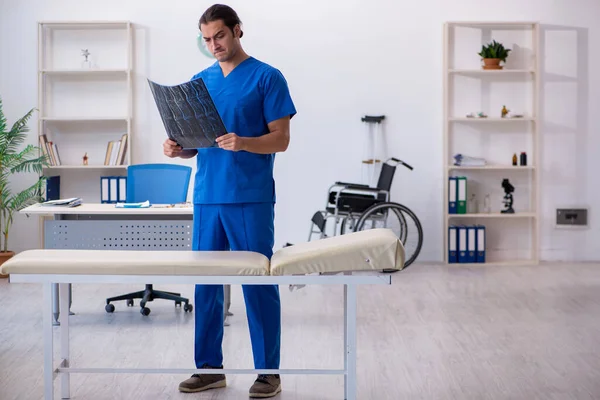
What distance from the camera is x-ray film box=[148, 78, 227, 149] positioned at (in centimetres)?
294

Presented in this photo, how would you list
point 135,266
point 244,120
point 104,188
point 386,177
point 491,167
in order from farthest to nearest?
1. point 491,167
2. point 104,188
3. point 386,177
4. point 244,120
5. point 135,266

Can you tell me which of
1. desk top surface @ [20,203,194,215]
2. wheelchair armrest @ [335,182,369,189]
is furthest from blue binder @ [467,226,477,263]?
desk top surface @ [20,203,194,215]

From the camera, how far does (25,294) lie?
5.49 m

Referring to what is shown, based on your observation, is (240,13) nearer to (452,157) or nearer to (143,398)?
(452,157)

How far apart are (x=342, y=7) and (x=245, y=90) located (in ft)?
12.1

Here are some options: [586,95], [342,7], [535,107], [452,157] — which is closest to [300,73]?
[342,7]

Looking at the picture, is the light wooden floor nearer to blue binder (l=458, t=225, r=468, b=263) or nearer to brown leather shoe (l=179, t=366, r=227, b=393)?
brown leather shoe (l=179, t=366, r=227, b=393)

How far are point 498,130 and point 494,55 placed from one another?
2.03 feet

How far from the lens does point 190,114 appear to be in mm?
3010

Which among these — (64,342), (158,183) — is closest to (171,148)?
(64,342)

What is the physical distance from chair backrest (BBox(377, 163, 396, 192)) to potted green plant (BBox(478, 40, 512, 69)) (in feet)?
3.74

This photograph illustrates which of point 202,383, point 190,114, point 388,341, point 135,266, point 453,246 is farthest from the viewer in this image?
point 453,246

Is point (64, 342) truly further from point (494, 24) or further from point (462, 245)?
point (494, 24)

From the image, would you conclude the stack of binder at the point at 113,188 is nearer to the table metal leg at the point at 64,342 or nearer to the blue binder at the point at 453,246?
the blue binder at the point at 453,246
